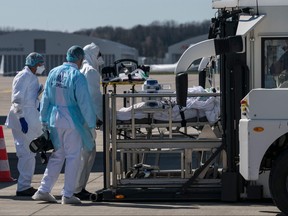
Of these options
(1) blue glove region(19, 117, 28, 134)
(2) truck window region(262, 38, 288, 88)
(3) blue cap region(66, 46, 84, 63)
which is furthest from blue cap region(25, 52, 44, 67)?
(2) truck window region(262, 38, 288, 88)

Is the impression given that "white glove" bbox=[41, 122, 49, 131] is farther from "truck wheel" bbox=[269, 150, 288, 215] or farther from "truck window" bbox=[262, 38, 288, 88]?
"truck wheel" bbox=[269, 150, 288, 215]

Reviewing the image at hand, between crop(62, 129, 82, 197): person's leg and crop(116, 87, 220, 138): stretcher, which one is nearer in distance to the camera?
crop(62, 129, 82, 197): person's leg

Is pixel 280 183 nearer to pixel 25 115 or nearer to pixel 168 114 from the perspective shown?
pixel 168 114

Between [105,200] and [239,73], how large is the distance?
230cm

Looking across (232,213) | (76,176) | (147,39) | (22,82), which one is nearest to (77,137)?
(76,176)

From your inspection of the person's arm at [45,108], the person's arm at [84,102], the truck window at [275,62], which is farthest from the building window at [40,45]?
the truck window at [275,62]

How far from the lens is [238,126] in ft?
37.6

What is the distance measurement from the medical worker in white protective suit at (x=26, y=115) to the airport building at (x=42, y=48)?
369 ft

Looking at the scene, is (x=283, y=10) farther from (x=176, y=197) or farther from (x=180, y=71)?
(x=176, y=197)

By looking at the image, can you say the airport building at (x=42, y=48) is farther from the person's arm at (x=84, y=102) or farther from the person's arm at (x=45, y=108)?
the person's arm at (x=84, y=102)

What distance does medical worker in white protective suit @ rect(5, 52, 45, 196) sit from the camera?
12930mm

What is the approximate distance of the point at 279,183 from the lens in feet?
34.5

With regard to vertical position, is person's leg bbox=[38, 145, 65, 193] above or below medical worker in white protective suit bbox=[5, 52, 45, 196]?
below

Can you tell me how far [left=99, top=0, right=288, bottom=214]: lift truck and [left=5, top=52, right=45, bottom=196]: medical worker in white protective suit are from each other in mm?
1233
